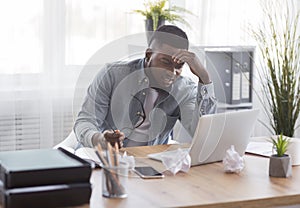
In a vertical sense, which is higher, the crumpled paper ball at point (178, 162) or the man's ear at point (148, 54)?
the man's ear at point (148, 54)

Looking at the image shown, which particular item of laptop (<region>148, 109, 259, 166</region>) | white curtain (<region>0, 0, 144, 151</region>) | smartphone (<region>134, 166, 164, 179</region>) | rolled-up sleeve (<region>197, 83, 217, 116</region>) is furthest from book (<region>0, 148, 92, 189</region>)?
white curtain (<region>0, 0, 144, 151</region>)

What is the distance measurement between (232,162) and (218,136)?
13 cm

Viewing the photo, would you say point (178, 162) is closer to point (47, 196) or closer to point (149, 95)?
point (149, 95)

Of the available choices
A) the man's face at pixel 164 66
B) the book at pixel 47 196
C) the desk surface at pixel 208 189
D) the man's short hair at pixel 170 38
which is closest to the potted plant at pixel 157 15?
the man's short hair at pixel 170 38

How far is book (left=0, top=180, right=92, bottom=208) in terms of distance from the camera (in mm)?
1597

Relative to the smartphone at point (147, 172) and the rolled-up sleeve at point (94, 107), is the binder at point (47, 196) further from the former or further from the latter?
the rolled-up sleeve at point (94, 107)

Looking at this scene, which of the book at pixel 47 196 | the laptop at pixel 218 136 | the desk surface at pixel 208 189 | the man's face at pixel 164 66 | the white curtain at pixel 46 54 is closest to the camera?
the book at pixel 47 196

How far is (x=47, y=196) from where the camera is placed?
1617 millimetres

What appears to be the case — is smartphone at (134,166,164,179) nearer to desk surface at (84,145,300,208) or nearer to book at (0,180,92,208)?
desk surface at (84,145,300,208)

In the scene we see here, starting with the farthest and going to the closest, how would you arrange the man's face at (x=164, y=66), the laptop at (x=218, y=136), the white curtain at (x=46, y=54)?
the white curtain at (x=46, y=54) < the man's face at (x=164, y=66) < the laptop at (x=218, y=136)

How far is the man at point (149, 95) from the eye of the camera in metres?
2.39

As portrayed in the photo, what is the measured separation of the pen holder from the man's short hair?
30.3 inches

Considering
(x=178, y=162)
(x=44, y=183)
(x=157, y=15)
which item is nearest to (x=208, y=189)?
(x=178, y=162)

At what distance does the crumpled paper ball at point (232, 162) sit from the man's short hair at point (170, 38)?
0.51m
